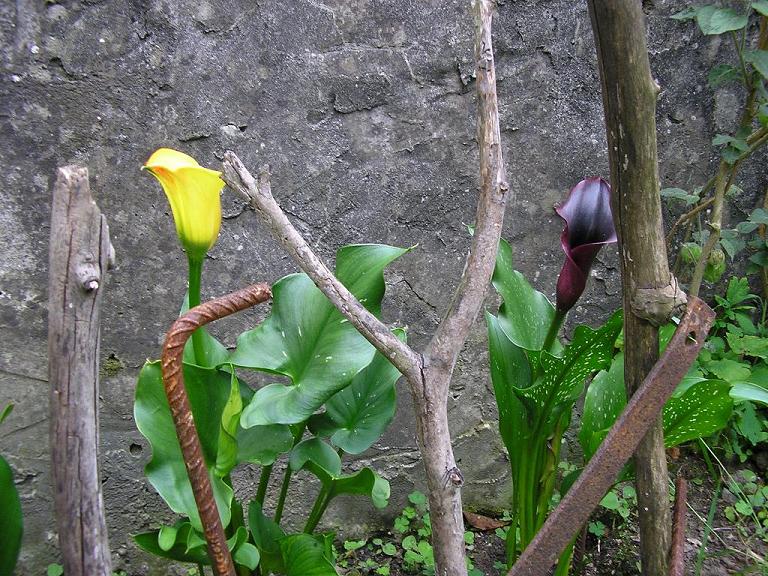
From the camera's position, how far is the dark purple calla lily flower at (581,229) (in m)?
1.08

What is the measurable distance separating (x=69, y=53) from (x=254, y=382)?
68 centimetres

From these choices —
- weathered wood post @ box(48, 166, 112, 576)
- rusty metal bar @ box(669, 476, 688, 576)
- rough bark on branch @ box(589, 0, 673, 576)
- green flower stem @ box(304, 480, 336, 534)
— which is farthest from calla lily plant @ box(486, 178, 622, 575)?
weathered wood post @ box(48, 166, 112, 576)

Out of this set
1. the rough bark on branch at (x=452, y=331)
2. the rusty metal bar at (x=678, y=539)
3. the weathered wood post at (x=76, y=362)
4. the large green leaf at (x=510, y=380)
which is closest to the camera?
the weathered wood post at (x=76, y=362)

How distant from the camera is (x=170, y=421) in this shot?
3.32 ft

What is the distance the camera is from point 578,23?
140 cm

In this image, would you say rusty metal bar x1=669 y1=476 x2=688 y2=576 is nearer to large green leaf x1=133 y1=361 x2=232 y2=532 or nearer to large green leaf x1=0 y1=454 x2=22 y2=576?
large green leaf x1=133 y1=361 x2=232 y2=532

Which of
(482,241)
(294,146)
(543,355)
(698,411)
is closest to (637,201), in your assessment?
(482,241)

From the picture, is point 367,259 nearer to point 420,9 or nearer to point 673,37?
point 420,9

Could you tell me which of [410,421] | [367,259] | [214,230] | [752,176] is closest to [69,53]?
[214,230]

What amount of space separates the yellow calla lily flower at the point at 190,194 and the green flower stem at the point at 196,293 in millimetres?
13

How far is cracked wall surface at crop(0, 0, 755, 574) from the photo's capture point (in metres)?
1.21

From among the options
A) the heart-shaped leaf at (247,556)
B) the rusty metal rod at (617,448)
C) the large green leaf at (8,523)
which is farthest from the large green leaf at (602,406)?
the large green leaf at (8,523)

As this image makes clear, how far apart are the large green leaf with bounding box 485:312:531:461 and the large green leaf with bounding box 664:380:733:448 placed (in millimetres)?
235

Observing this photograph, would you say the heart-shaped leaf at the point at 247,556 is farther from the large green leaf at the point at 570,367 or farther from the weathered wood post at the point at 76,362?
the large green leaf at the point at 570,367
